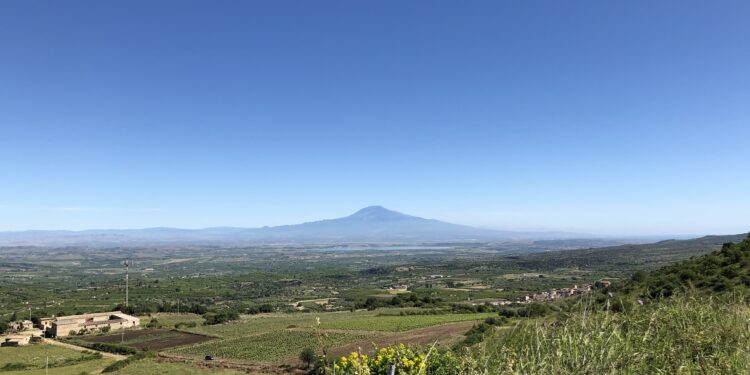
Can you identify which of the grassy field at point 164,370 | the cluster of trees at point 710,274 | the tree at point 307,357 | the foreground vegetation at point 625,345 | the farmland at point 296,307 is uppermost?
→ the foreground vegetation at point 625,345

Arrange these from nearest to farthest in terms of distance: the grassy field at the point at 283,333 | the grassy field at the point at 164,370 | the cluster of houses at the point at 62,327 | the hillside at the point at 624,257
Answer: the grassy field at the point at 164,370 < the grassy field at the point at 283,333 < the cluster of houses at the point at 62,327 < the hillside at the point at 624,257

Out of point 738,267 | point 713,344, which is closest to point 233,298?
point 738,267

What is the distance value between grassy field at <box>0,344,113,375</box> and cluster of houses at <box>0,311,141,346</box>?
4683 mm

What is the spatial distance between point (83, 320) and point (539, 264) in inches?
5571

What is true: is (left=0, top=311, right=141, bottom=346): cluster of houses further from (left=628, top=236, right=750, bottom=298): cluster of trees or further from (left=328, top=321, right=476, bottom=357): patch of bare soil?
(left=628, top=236, right=750, bottom=298): cluster of trees

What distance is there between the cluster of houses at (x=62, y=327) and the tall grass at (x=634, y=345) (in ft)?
212

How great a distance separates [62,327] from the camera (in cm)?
5662

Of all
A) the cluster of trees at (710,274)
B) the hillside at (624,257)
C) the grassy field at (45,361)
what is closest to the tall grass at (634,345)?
the cluster of trees at (710,274)

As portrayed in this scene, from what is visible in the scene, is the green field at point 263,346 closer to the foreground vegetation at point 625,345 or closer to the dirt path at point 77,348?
the dirt path at point 77,348

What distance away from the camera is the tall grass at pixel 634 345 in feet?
13.6

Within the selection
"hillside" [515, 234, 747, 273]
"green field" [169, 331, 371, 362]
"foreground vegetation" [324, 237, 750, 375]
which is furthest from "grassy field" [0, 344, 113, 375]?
"hillside" [515, 234, 747, 273]

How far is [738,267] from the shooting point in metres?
24.9

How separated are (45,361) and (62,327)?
17.1 meters

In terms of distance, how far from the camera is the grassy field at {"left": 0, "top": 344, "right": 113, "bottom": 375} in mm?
38125
